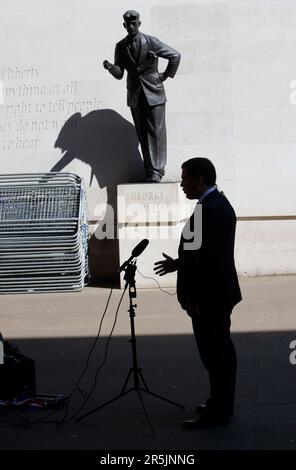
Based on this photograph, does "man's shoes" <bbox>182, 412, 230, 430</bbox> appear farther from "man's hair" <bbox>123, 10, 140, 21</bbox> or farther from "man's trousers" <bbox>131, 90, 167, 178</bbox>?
"man's hair" <bbox>123, 10, 140, 21</bbox>

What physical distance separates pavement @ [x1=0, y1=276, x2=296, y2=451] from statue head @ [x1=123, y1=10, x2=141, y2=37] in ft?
11.7

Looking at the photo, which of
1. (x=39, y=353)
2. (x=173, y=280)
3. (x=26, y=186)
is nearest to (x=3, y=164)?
(x=26, y=186)

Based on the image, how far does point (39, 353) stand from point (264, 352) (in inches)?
87.0

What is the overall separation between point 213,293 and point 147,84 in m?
A: 7.00

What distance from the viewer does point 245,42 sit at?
45.9 feet

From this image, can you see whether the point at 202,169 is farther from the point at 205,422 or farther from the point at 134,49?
the point at 134,49

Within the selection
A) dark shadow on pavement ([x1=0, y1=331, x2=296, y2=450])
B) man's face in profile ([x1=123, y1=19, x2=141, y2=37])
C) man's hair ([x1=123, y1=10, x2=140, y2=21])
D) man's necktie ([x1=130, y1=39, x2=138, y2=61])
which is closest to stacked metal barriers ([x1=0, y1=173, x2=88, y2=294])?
man's necktie ([x1=130, y1=39, x2=138, y2=61])

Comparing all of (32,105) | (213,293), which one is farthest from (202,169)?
(32,105)

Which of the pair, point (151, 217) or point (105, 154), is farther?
point (105, 154)

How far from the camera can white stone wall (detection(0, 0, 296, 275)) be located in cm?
1398

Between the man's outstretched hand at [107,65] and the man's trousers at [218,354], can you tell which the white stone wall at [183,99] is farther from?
the man's trousers at [218,354]

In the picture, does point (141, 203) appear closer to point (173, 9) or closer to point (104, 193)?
point (104, 193)

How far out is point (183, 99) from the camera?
46.0 ft

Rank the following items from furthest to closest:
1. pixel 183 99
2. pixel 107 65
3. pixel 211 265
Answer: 1. pixel 183 99
2. pixel 107 65
3. pixel 211 265
